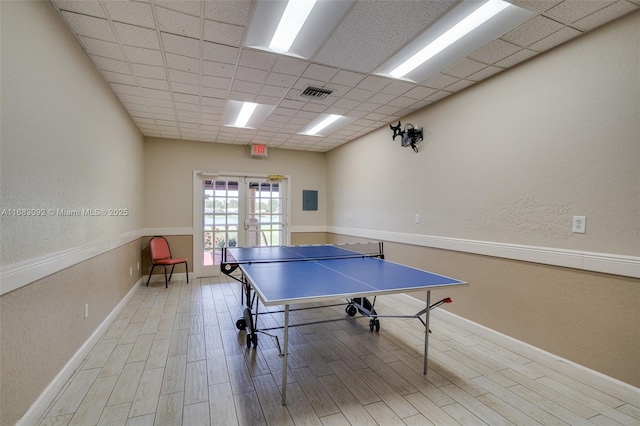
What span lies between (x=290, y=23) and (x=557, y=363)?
339 cm

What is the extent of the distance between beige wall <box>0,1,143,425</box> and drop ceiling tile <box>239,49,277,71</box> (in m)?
1.26

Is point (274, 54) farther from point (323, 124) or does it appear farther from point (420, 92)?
point (323, 124)

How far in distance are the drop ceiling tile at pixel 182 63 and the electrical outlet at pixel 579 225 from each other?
3.40 metres

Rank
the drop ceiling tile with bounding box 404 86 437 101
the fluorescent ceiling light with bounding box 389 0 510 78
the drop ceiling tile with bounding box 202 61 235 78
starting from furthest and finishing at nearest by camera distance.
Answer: the drop ceiling tile with bounding box 404 86 437 101, the drop ceiling tile with bounding box 202 61 235 78, the fluorescent ceiling light with bounding box 389 0 510 78

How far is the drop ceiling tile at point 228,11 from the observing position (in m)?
1.90

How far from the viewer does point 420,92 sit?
10.8ft

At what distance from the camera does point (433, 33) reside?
2.27 m

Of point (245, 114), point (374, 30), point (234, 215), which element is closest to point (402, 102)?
point (374, 30)

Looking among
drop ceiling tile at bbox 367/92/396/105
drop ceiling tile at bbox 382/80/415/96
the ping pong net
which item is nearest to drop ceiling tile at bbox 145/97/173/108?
the ping pong net

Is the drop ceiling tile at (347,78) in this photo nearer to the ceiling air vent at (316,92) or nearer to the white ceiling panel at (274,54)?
the white ceiling panel at (274,54)

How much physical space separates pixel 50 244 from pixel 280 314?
2.29 meters

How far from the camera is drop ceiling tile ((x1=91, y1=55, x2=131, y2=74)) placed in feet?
8.49

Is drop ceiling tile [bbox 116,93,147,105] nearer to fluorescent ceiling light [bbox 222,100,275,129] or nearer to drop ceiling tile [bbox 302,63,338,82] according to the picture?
fluorescent ceiling light [bbox 222,100,275,129]

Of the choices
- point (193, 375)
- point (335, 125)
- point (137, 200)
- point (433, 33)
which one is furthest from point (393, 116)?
point (137, 200)
